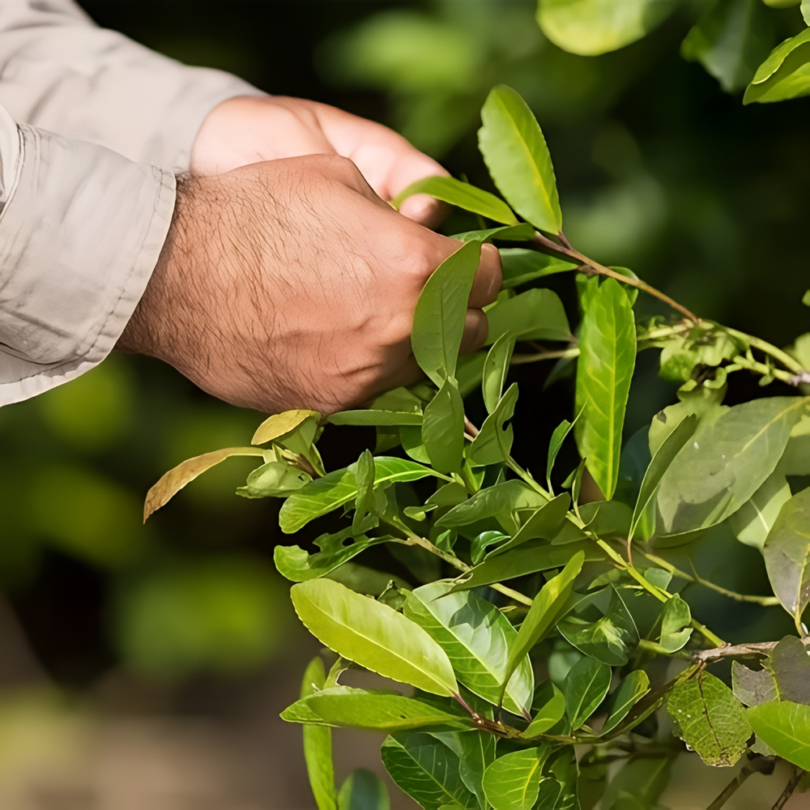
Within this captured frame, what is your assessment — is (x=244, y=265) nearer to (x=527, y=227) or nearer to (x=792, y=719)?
(x=527, y=227)

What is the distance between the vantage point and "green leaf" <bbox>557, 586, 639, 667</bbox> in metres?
0.30

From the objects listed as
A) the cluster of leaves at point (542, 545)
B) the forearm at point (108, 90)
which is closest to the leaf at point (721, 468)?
the cluster of leaves at point (542, 545)

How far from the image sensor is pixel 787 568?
0.31m

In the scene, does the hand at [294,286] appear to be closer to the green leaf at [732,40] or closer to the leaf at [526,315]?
the leaf at [526,315]

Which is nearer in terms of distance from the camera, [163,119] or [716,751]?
[716,751]

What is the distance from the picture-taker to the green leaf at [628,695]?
28 centimetres

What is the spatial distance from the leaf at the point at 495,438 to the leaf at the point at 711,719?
12cm

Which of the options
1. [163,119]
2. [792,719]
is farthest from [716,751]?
[163,119]

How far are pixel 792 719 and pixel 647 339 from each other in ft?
0.62

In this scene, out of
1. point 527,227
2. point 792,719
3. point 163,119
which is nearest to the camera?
point 792,719

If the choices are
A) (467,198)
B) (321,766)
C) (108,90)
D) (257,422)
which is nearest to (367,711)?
(321,766)

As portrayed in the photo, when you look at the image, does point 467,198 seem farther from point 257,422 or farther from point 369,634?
point 257,422

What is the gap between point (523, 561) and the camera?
0.97ft

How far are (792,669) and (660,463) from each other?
92mm
